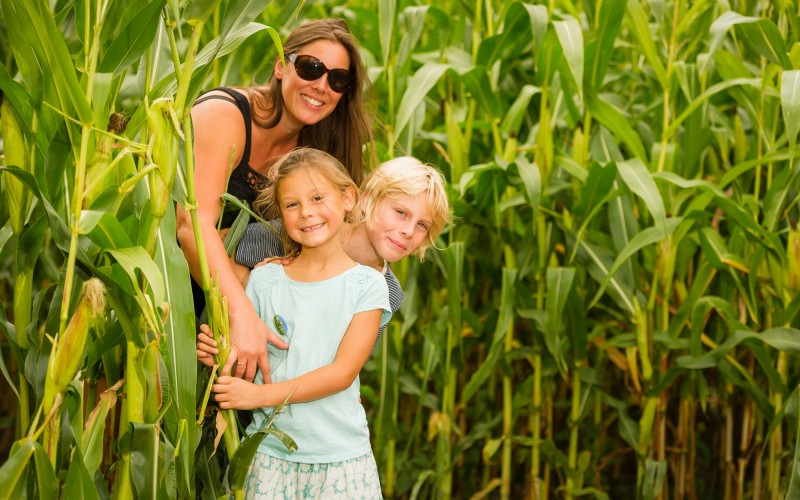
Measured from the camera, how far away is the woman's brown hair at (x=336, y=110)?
176cm

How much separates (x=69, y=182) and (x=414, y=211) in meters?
0.63

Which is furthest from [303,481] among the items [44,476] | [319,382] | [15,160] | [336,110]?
[336,110]

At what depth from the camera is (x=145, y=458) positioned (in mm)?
1227

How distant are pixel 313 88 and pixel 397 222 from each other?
36 cm

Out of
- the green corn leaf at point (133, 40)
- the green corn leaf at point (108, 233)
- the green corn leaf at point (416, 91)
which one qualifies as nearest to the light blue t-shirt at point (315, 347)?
the green corn leaf at point (108, 233)

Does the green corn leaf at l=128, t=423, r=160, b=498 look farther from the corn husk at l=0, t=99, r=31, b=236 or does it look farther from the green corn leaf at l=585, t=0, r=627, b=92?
the green corn leaf at l=585, t=0, r=627, b=92

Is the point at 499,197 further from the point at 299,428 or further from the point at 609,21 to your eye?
the point at 299,428

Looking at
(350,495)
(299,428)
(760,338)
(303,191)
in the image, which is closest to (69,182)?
(303,191)

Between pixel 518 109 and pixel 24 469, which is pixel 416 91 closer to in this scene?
pixel 518 109

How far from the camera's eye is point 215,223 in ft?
5.19

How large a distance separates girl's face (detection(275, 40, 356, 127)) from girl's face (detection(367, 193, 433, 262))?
0.28 metres

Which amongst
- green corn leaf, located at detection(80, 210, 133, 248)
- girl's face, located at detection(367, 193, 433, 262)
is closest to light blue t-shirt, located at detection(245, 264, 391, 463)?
girl's face, located at detection(367, 193, 433, 262)

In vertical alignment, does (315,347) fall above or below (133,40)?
below

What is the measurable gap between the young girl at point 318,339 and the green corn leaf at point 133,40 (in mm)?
368
